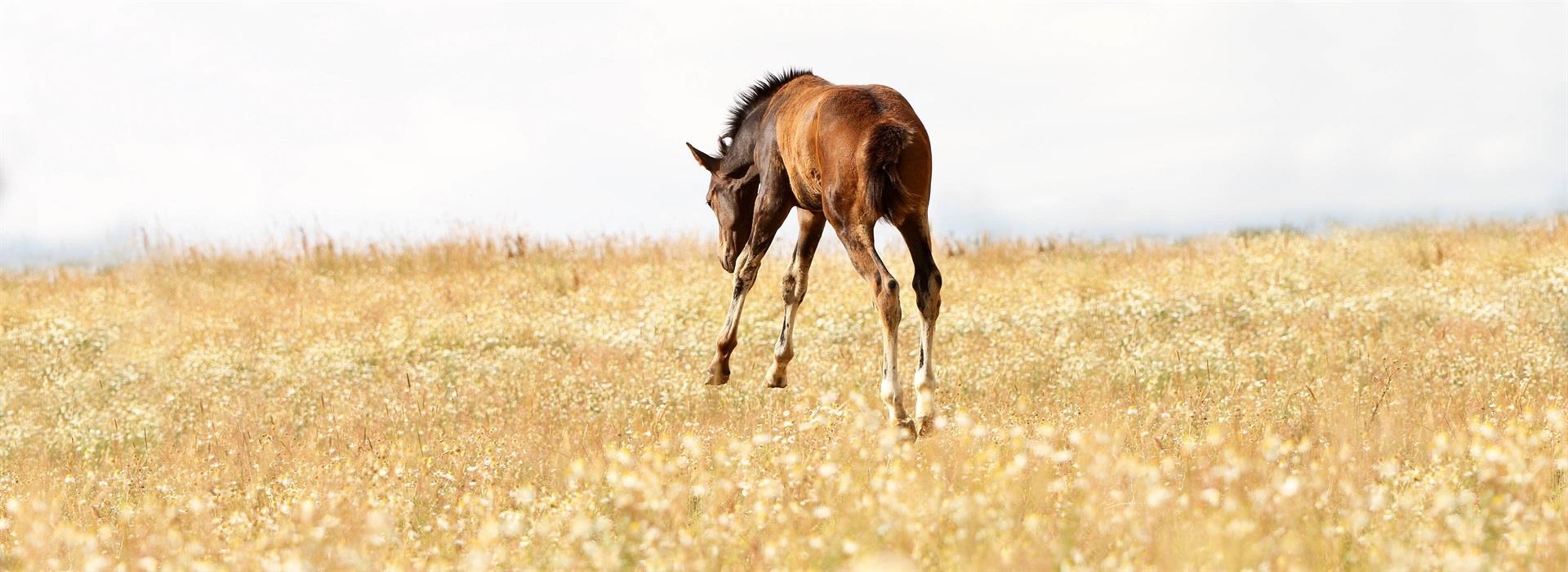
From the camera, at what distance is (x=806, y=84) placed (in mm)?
9320

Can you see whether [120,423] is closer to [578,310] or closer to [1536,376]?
[578,310]

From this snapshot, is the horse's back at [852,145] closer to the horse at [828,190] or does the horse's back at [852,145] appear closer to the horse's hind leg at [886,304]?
the horse at [828,190]

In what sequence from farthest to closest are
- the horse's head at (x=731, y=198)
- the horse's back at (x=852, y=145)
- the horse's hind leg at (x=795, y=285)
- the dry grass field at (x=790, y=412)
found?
1. the horse's head at (x=731, y=198)
2. the horse's hind leg at (x=795, y=285)
3. the horse's back at (x=852, y=145)
4. the dry grass field at (x=790, y=412)

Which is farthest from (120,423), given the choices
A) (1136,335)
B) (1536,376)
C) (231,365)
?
(1536,376)

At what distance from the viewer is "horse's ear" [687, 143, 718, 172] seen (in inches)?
390

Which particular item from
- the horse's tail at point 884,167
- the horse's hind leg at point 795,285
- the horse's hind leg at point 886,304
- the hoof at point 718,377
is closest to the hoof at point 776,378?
the horse's hind leg at point 795,285

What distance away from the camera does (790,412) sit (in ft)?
26.6

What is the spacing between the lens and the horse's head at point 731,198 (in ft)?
31.9

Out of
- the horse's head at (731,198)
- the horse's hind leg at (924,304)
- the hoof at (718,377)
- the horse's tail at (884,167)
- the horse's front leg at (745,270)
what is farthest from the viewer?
the horse's head at (731,198)

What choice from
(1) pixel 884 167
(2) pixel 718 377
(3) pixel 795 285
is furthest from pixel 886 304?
(2) pixel 718 377

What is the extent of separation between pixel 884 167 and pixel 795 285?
6.49 ft

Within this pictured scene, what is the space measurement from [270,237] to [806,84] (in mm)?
14047

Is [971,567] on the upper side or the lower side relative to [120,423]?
upper

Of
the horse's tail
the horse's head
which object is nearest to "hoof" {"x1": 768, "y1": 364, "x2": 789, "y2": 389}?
the horse's head
